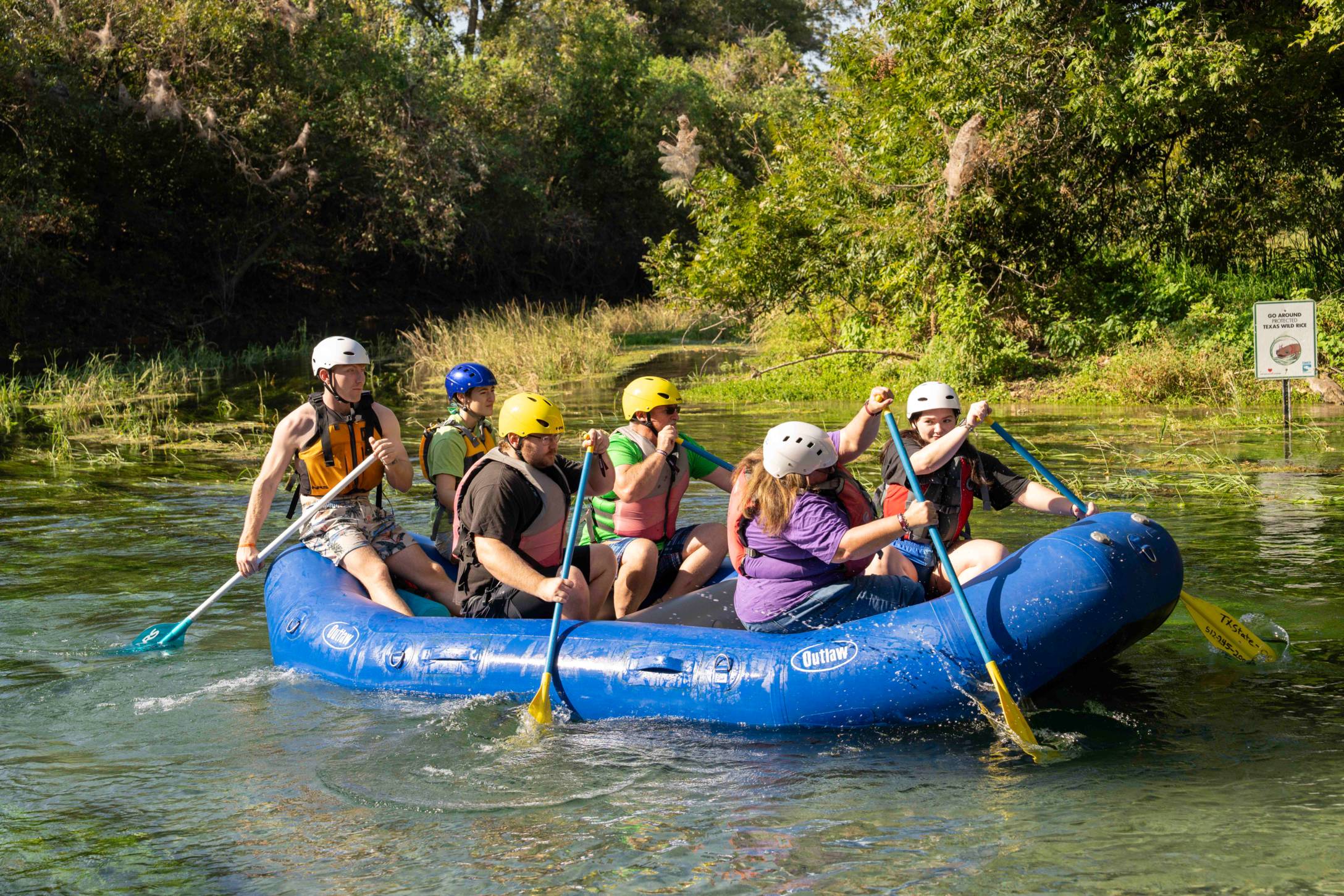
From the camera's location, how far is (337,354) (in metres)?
6.20

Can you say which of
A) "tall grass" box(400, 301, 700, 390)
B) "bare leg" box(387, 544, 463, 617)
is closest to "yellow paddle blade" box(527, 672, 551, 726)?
"bare leg" box(387, 544, 463, 617)

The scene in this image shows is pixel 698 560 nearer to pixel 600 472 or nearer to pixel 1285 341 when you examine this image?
pixel 600 472

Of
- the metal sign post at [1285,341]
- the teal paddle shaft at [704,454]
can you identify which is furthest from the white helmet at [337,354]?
the metal sign post at [1285,341]

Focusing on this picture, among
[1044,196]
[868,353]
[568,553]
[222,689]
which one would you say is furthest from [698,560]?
[1044,196]

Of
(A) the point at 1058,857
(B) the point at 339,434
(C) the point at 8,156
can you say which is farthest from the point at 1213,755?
(C) the point at 8,156

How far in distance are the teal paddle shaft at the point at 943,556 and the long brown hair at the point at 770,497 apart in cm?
49

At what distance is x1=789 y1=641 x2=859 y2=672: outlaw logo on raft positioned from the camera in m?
4.77

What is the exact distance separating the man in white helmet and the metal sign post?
8017 millimetres

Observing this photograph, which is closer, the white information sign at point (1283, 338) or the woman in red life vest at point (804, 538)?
the woman in red life vest at point (804, 538)

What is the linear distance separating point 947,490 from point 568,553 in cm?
157

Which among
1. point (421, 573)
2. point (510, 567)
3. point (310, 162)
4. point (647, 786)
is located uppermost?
point (310, 162)

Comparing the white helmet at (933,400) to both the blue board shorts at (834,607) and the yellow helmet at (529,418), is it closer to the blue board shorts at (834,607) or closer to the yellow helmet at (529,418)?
the blue board shorts at (834,607)

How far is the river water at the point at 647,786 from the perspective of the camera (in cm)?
379

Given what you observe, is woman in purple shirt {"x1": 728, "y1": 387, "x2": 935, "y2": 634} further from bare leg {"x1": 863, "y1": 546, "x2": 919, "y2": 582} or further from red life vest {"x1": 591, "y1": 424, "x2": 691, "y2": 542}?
red life vest {"x1": 591, "y1": 424, "x2": 691, "y2": 542}
